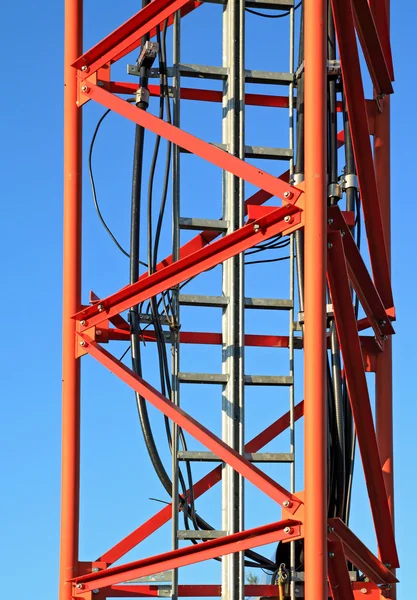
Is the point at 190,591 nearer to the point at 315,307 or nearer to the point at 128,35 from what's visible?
the point at 315,307

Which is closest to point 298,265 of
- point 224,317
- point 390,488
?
point 224,317

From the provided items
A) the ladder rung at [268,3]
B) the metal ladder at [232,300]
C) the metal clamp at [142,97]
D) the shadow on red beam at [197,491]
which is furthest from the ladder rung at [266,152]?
the shadow on red beam at [197,491]

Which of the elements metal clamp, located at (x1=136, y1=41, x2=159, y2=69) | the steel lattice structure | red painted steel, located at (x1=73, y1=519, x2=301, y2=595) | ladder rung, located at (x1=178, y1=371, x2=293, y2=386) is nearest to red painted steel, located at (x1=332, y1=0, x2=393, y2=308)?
the steel lattice structure

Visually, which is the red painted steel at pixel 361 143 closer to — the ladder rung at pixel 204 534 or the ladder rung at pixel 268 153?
the ladder rung at pixel 268 153

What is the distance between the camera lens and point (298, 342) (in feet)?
33.2

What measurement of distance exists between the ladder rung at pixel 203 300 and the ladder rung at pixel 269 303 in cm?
21

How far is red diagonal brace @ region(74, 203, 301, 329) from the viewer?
850 centimetres

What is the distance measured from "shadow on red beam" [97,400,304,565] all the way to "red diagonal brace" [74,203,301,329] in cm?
156

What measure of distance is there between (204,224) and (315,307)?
6.07 ft

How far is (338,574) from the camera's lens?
8.62 meters

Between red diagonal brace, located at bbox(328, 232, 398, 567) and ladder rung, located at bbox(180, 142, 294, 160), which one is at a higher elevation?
ladder rung, located at bbox(180, 142, 294, 160)

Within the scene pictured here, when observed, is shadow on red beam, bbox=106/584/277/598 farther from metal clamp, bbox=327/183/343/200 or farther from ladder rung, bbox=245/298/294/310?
metal clamp, bbox=327/183/343/200

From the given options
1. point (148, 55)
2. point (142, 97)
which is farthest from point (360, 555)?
point (148, 55)

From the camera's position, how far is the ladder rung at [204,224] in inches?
382
